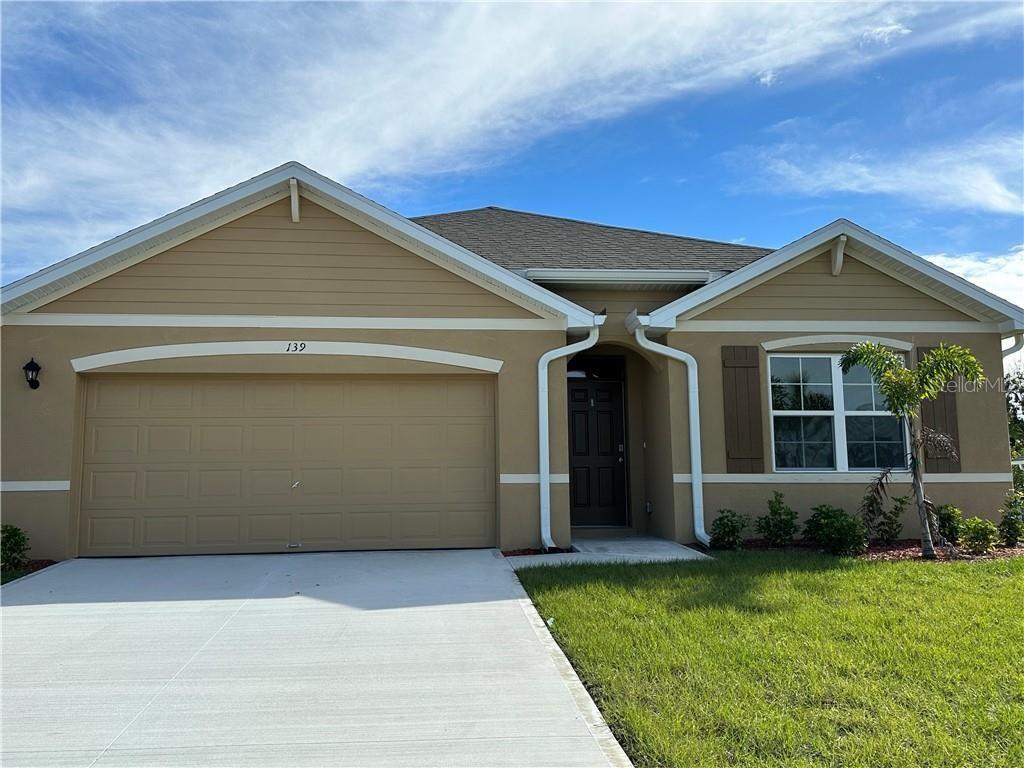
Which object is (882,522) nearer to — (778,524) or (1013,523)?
(778,524)

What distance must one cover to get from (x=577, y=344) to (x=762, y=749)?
6.42m

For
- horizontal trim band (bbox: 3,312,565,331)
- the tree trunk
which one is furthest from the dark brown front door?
the tree trunk

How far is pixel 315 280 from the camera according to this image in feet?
31.0

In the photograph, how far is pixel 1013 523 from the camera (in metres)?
9.53

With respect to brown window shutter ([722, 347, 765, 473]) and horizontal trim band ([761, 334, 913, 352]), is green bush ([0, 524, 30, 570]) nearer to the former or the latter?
brown window shutter ([722, 347, 765, 473])

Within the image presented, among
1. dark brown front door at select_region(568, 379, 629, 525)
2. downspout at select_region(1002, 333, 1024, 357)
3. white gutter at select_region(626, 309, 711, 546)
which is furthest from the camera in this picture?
dark brown front door at select_region(568, 379, 629, 525)

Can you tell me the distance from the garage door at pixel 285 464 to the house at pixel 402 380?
0.09 ft

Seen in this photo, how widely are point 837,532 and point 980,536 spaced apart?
1849 millimetres

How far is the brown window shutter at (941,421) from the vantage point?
10.1 metres

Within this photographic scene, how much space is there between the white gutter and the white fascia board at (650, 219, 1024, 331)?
0.34 metres

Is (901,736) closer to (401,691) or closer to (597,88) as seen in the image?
(401,691)

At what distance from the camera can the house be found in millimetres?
9047

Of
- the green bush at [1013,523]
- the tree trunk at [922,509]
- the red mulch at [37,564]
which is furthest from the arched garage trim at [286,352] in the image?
the green bush at [1013,523]

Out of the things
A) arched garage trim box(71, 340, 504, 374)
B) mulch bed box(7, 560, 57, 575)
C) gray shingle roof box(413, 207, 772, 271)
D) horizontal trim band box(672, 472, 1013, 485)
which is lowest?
mulch bed box(7, 560, 57, 575)
